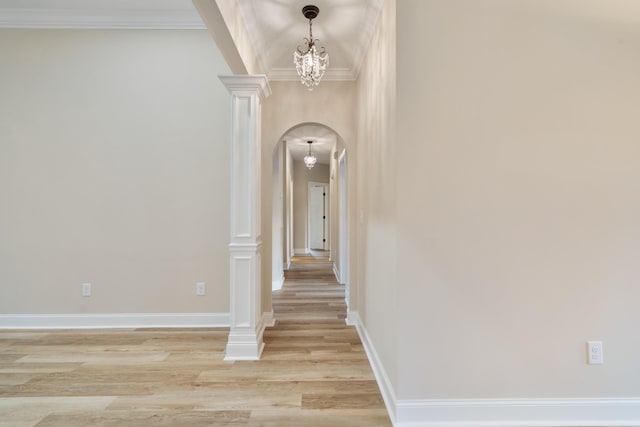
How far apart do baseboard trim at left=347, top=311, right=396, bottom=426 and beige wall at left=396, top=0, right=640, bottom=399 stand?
17cm

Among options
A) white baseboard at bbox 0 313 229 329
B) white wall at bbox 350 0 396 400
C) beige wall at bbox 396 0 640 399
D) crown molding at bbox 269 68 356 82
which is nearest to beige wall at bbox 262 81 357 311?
crown molding at bbox 269 68 356 82

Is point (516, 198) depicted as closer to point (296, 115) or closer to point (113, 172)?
point (296, 115)

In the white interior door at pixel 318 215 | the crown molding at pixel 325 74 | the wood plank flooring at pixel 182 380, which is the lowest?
the wood plank flooring at pixel 182 380

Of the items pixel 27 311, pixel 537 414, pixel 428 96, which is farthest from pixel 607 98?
pixel 27 311

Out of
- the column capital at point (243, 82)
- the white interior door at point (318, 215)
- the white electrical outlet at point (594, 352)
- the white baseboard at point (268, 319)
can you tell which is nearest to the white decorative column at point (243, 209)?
the column capital at point (243, 82)

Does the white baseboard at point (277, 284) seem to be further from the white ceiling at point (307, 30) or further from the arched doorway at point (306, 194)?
the white ceiling at point (307, 30)

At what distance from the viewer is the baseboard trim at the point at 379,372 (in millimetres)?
1996

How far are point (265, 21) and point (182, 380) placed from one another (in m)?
2.89

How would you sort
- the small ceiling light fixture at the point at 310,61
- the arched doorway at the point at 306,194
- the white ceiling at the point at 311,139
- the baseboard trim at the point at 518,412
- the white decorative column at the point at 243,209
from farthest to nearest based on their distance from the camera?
1. the arched doorway at the point at 306,194
2. the white ceiling at the point at 311,139
3. the white decorative column at the point at 243,209
4. the small ceiling light fixture at the point at 310,61
5. the baseboard trim at the point at 518,412

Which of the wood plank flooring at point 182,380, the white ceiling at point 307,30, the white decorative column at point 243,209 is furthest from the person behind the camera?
the white decorative column at point 243,209

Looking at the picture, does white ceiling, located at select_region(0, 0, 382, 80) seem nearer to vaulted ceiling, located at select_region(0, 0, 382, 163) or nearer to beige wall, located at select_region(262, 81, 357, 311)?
vaulted ceiling, located at select_region(0, 0, 382, 163)

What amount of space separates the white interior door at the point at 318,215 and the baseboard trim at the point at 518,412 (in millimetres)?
8636

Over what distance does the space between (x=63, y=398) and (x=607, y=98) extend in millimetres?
3836

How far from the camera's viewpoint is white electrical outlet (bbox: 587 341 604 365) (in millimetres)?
1938
